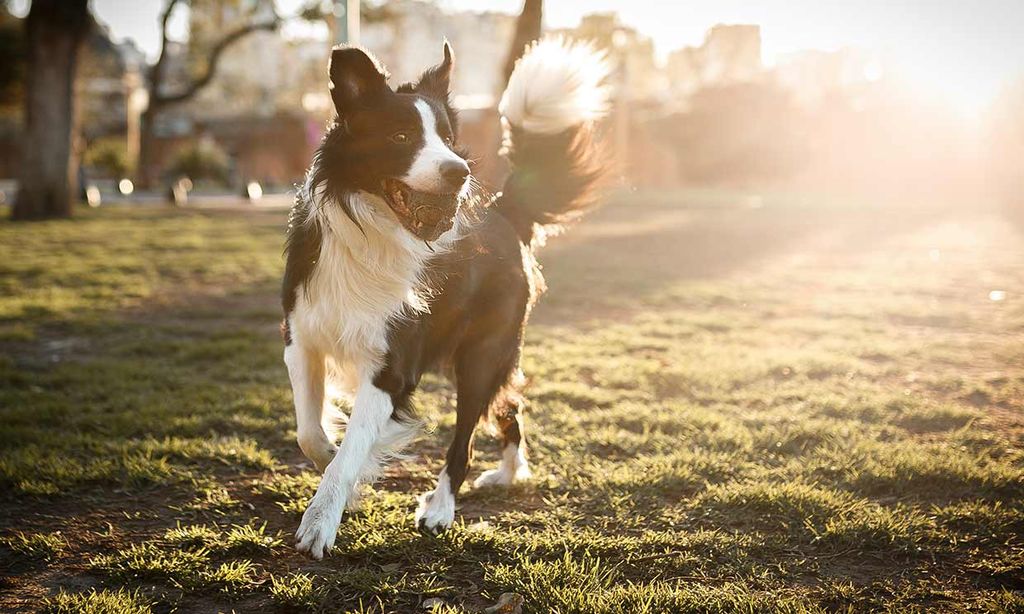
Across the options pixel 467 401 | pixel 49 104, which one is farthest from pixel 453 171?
pixel 49 104

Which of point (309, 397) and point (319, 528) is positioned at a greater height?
point (309, 397)

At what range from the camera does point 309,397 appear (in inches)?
147

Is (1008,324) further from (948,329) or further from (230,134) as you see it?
(230,134)

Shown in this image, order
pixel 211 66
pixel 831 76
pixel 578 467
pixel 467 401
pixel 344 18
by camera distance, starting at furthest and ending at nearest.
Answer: pixel 831 76
pixel 211 66
pixel 344 18
pixel 578 467
pixel 467 401

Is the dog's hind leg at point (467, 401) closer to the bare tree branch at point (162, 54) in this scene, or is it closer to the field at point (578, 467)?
the field at point (578, 467)

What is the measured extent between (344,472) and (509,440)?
1114 mm

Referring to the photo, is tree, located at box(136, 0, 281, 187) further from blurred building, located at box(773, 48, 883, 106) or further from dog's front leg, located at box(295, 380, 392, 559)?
dog's front leg, located at box(295, 380, 392, 559)

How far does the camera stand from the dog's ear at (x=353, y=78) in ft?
11.2

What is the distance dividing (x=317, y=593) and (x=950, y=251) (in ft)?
50.9

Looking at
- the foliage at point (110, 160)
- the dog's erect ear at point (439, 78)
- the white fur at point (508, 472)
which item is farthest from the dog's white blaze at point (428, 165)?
the foliage at point (110, 160)

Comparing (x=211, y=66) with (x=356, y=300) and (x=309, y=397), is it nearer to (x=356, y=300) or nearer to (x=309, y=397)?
(x=309, y=397)

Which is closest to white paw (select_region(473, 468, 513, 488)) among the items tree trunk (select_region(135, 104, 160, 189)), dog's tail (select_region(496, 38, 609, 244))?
dog's tail (select_region(496, 38, 609, 244))

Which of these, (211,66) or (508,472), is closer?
(508,472)

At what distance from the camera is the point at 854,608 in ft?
10.1
